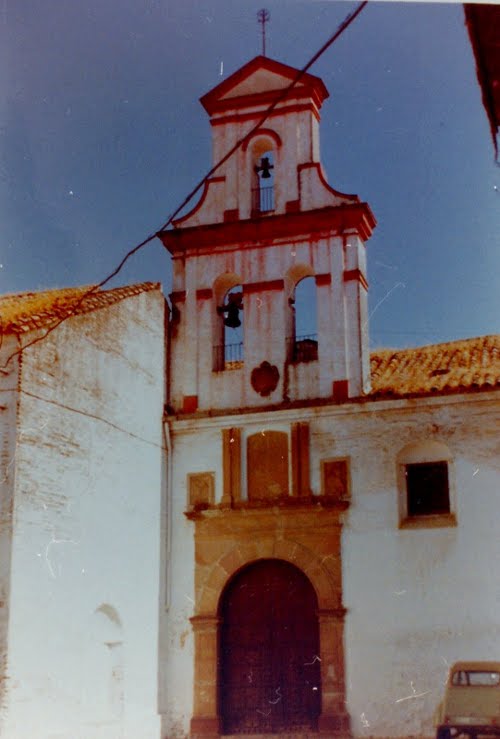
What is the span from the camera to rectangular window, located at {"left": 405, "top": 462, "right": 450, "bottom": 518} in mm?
15641

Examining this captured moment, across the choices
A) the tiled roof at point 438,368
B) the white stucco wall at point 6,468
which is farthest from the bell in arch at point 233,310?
the white stucco wall at point 6,468

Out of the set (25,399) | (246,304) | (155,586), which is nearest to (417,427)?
(246,304)

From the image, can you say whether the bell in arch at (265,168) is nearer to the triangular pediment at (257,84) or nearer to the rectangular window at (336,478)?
the triangular pediment at (257,84)

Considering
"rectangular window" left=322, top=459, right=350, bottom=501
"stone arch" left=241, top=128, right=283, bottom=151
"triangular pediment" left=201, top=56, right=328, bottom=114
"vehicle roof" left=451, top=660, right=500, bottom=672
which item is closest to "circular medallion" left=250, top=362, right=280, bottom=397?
"rectangular window" left=322, top=459, right=350, bottom=501

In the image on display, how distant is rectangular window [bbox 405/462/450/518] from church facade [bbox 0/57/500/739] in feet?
0.11

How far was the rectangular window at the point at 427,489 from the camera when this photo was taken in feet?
51.3

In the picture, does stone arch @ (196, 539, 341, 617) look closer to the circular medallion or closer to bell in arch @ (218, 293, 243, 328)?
the circular medallion

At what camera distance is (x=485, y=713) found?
42.6ft

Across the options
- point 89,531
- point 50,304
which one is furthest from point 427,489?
point 50,304

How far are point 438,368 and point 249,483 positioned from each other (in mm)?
3559

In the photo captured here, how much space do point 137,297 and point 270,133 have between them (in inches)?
145

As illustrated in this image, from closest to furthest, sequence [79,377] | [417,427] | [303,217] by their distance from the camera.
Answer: [79,377]
[417,427]
[303,217]

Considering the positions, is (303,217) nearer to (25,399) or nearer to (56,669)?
(25,399)

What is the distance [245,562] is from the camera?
1611 centimetres
